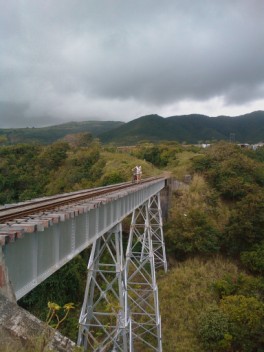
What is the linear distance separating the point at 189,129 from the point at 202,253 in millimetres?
125025

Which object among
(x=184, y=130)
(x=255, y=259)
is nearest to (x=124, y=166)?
(x=255, y=259)

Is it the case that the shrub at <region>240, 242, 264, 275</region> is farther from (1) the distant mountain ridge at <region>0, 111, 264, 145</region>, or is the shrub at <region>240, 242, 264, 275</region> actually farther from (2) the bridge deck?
(1) the distant mountain ridge at <region>0, 111, 264, 145</region>

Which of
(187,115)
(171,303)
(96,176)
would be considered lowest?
(171,303)

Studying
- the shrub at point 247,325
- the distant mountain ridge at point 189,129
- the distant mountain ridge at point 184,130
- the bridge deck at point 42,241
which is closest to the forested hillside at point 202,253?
the shrub at point 247,325

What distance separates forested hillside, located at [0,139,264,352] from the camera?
17.2 m

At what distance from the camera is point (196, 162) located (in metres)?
33.6

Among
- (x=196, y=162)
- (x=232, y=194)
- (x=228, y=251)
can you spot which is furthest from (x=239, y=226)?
(x=196, y=162)

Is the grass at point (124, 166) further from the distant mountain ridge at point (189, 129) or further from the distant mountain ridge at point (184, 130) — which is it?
the distant mountain ridge at point (189, 129)

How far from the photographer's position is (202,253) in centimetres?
2419

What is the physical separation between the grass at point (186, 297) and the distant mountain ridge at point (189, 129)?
93268 mm

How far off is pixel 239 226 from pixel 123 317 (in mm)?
15186

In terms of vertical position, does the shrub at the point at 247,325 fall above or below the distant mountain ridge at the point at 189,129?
below

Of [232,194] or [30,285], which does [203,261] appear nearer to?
[232,194]

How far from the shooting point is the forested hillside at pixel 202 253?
17203mm
